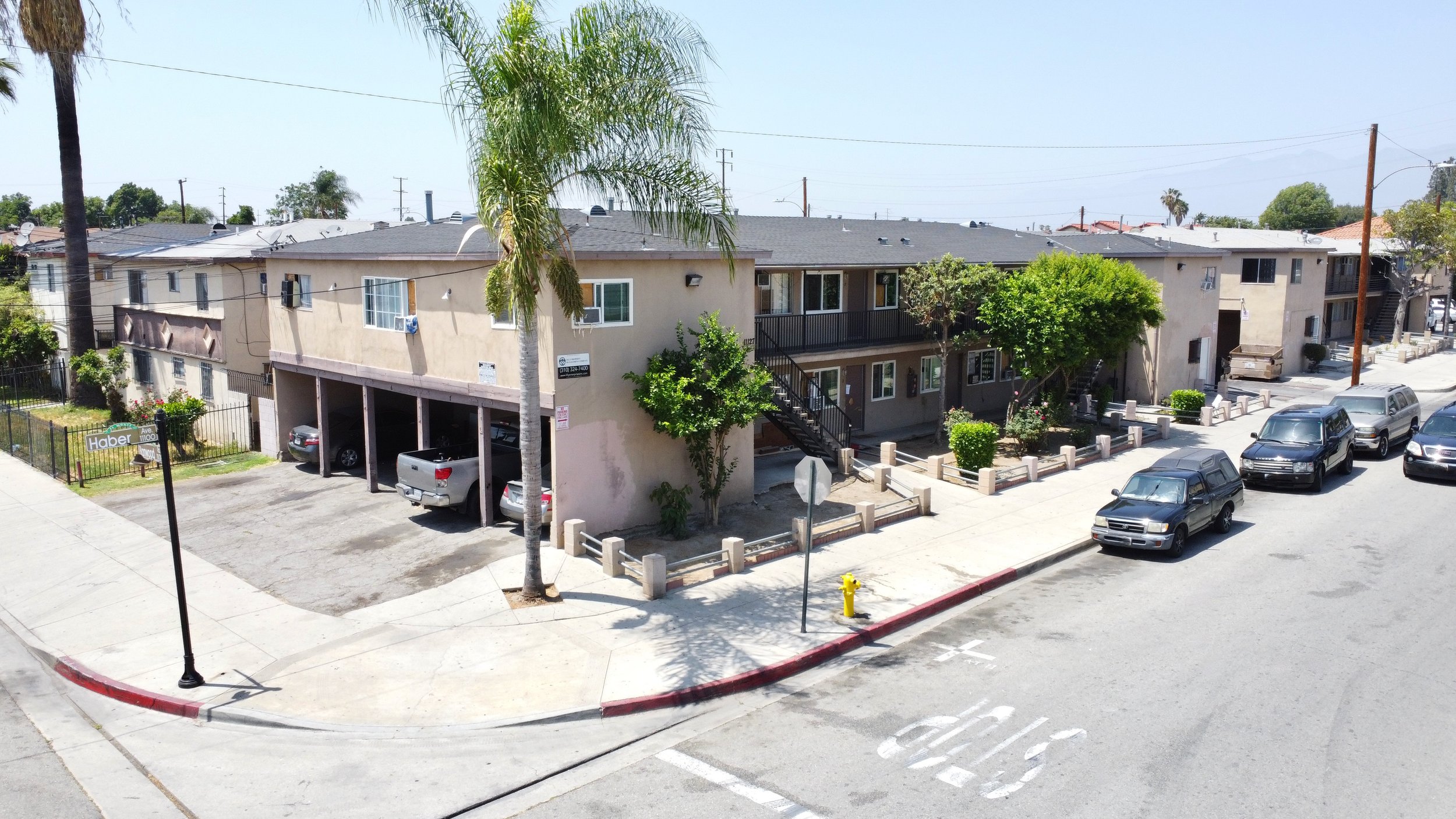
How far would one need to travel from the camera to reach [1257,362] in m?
40.9

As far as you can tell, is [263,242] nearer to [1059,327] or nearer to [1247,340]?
[1059,327]

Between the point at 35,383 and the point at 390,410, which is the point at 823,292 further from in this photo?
the point at 35,383

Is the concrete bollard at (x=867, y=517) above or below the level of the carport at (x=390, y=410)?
below

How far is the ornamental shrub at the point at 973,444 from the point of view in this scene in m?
22.5

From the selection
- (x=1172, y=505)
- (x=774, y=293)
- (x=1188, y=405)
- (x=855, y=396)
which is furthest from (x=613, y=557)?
(x=1188, y=405)

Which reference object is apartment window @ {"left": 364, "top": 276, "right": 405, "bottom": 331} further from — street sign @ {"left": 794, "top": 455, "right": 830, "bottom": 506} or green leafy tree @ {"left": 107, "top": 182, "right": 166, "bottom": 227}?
green leafy tree @ {"left": 107, "top": 182, "right": 166, "bottom": 227}

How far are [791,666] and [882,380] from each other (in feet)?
57.4

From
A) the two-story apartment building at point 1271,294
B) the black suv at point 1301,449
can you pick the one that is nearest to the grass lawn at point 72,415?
the black suv at point 1301,449

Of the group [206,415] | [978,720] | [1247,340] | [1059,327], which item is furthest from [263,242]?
[1247,340]

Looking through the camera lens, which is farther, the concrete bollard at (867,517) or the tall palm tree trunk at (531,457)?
the concrete bollard at (867,517)

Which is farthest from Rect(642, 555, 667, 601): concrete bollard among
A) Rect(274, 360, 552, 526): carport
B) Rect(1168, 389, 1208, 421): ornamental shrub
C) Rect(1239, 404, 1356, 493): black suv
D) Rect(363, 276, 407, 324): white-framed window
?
Rect(1168, 389, 1208, 421): ornamental shrub

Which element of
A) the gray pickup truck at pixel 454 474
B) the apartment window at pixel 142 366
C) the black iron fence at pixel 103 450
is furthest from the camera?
the apartment window at pixel 142 366

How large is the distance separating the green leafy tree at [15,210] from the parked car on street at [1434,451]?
96626mm

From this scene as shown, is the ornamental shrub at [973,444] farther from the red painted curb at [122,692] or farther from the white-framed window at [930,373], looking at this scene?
the red painted curb at [122,692]
